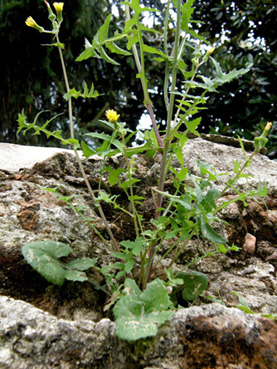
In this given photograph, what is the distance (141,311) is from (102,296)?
271mm

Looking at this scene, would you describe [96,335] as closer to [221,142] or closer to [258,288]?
[258,288]

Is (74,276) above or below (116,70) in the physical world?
below

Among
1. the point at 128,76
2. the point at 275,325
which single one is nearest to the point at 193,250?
the point at 275,325

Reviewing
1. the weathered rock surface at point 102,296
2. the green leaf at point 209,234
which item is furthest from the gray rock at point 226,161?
the green leaf at point 209,234

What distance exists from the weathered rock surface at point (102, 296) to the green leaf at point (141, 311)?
0.16 feet

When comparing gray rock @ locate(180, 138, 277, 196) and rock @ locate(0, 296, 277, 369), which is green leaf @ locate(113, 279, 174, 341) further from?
gray rock @ locate(180, 138, 277, 196)

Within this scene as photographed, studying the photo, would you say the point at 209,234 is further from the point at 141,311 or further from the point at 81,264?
the point at 81,264

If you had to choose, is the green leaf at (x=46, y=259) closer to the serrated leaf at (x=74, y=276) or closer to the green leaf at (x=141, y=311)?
the serrated leaf at (x=74, y=276)

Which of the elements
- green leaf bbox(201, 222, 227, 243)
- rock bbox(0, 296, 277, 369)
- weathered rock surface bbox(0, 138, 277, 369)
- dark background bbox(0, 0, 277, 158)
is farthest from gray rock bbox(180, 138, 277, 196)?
dark background bbox(0, 0, 277, 158)

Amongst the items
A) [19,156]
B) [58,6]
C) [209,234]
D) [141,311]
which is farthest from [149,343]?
[19,156]

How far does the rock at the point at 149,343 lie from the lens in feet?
2.06

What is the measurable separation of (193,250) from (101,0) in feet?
11.7

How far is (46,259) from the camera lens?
812mm

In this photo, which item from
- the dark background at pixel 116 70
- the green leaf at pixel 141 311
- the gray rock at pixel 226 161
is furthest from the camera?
the dark background at pixel 116 70
